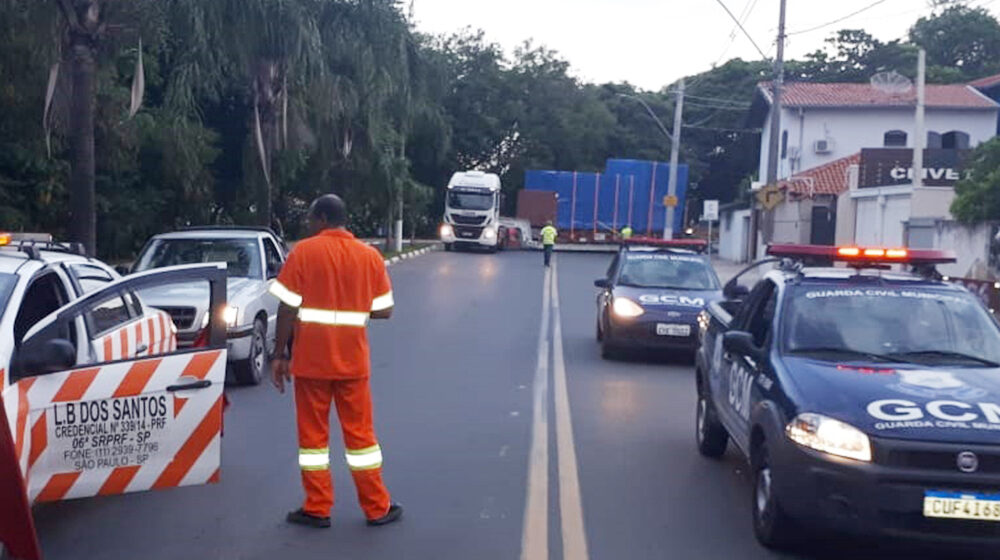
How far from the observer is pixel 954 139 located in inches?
2132

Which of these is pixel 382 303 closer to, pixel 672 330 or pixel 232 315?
pixel 232 315

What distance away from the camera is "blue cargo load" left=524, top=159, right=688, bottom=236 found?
5822 centimetres

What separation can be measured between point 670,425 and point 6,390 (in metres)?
6.73

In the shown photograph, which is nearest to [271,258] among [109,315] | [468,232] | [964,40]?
[109,315]

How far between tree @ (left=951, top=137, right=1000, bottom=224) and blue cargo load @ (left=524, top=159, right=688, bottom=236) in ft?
92.7

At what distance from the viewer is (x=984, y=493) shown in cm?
649

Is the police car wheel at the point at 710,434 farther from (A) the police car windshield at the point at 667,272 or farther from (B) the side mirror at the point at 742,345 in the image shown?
(A) the police car windshield at the point at 667,272

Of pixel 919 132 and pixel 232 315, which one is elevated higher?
pixel 919 132

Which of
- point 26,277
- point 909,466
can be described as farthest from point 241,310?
point 909,466

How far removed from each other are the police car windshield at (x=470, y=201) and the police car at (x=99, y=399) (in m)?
45.1

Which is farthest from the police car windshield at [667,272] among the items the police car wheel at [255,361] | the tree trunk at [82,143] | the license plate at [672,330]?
the tree trunk at [82,143]

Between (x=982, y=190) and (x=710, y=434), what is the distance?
66.6 feet

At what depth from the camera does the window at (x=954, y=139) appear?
53.9 m

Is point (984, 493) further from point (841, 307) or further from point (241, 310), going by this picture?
point (241, 310)
